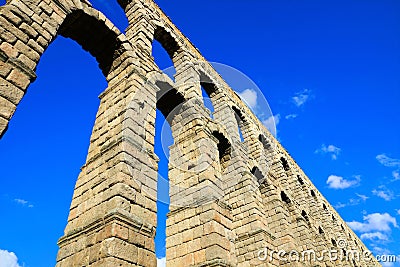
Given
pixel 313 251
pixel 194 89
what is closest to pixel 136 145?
pixel 194 89

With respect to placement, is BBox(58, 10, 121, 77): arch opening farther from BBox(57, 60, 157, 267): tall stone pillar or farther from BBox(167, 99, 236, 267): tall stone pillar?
BBox(167, 99, 236, 267): tall stone pillar

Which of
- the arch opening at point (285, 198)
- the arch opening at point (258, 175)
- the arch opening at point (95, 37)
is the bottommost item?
the arch opening at point (285, 198)

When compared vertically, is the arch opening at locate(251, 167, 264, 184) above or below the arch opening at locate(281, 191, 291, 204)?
above

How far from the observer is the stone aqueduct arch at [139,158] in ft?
15.0

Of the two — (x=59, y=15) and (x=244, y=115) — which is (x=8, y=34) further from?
(x=244, y=115)

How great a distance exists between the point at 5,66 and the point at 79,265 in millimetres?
3227

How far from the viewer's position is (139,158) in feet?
18.4

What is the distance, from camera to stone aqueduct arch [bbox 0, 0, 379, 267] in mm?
4566

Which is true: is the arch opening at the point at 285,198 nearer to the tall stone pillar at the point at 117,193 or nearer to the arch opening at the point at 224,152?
the arch opening at the point at 224,152

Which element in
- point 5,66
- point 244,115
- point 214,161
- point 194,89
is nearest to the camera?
point 5,66

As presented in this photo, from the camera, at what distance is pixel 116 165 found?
17.1 feet

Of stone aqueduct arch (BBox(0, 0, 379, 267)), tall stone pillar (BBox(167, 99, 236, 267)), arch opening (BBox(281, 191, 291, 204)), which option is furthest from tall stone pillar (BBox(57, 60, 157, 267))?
arch opening (BBox(281, 191, 291, 204))

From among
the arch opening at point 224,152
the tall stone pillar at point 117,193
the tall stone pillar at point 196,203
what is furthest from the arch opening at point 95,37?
the arch opening at point 224,152

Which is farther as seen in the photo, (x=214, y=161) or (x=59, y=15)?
(x=214, y=161)
